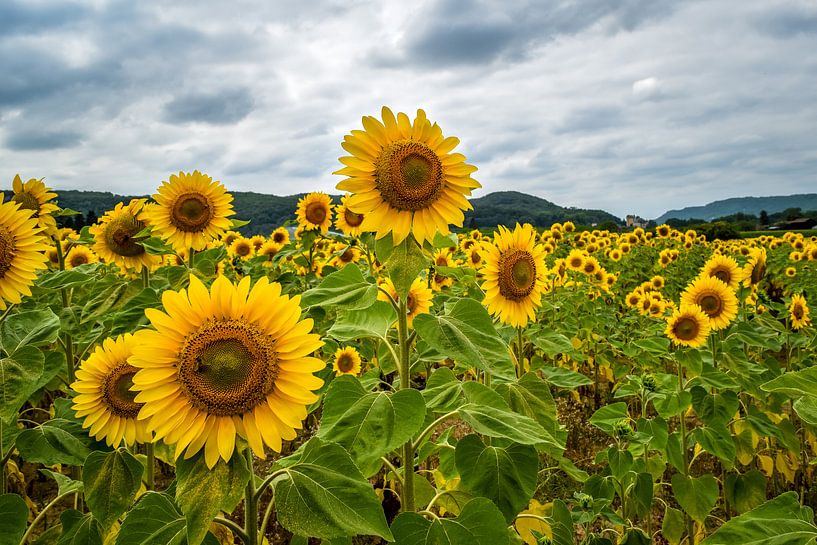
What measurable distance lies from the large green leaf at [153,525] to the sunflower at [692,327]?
4.22 meters

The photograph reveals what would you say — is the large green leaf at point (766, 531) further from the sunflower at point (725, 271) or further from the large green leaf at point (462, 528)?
the sunflower at point (725, 271)

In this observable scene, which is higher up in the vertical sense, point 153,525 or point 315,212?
point 315,212

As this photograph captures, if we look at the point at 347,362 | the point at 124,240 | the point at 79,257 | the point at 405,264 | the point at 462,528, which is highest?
the point at 79,257

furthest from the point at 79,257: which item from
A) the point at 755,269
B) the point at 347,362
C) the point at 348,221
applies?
the point at 755,269

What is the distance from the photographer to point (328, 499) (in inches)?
51.6

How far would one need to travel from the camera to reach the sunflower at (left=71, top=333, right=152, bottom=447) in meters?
2.00

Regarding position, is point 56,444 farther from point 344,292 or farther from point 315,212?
point 315,212

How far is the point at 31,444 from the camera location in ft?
6.63

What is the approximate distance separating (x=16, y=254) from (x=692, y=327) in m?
4.72

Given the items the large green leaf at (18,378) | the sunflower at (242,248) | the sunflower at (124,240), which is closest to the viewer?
the large green leaf at (18,378)

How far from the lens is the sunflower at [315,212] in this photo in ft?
21.2

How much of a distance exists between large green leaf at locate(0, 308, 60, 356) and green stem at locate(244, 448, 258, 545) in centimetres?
114

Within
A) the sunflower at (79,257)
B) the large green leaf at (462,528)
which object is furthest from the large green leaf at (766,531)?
the sunflower at (79,257)

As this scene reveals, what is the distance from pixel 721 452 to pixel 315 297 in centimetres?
272
